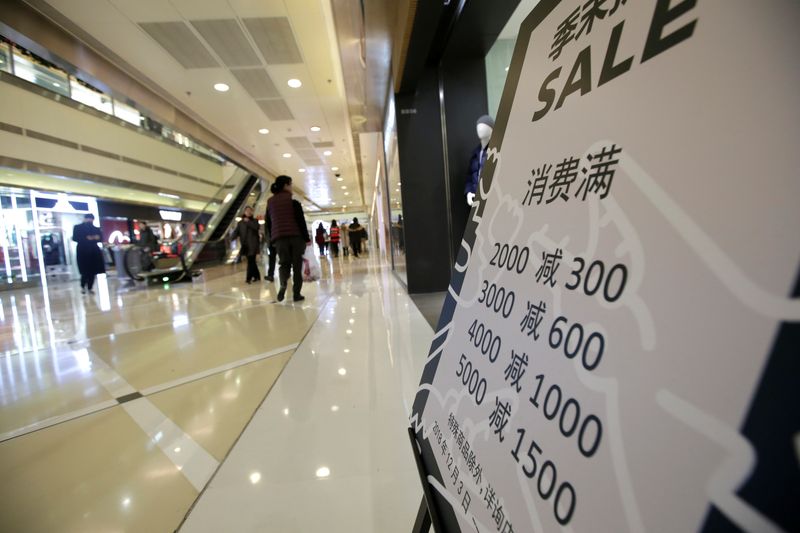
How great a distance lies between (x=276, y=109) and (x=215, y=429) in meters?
7.12

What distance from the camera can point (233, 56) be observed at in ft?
17.0

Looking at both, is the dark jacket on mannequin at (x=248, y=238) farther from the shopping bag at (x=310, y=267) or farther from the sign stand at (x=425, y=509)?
the sign stand at (x=425, y=509)

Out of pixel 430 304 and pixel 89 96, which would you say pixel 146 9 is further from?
pixel 89 96

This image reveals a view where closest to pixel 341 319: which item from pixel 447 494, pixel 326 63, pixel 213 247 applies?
pixel 447 494

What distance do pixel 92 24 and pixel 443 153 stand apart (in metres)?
4.70

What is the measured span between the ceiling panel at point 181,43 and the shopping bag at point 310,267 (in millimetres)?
3284

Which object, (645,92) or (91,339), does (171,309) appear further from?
(645,92)

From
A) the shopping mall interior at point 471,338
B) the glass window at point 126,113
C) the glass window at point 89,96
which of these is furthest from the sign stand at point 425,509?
the glass window at point 126,113

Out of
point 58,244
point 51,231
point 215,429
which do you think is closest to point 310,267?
point 215,429

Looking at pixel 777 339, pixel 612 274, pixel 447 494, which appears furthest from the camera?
pixel 447 494

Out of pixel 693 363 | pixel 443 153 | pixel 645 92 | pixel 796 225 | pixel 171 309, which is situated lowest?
pixel 171 309

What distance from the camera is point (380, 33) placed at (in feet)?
12.4

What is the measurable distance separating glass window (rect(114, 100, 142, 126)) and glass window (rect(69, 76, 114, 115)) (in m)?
0.19

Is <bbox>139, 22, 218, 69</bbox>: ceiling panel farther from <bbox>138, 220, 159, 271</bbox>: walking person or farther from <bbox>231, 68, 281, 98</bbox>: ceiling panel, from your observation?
<bbox>138, 220, 159, 271</bbox>: walking person
